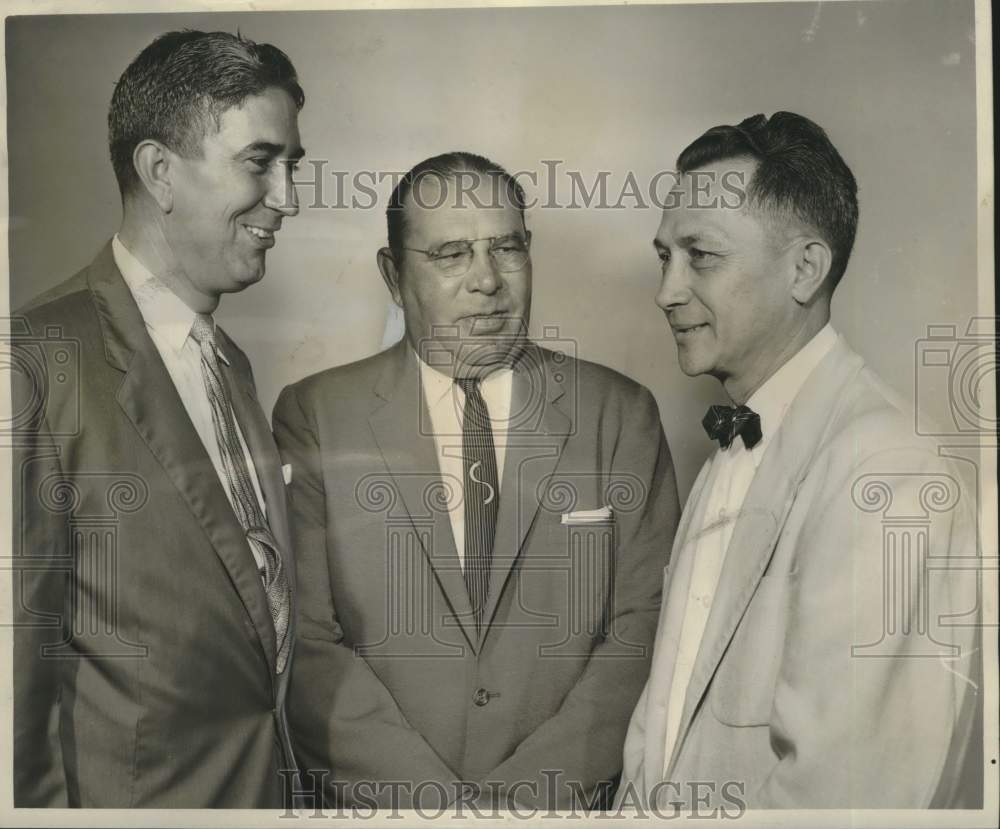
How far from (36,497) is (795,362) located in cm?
148

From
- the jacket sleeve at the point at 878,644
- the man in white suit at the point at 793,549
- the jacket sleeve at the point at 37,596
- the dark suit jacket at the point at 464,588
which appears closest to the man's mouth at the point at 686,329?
the man in white suit at the point at 793,549

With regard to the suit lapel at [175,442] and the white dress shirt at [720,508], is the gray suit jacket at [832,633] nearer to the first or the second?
the white dress shirt at [720,508]

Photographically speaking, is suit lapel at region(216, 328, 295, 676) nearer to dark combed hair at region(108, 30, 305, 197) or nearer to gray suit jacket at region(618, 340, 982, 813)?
dark combed hair at region(108, 30, 305, 197)

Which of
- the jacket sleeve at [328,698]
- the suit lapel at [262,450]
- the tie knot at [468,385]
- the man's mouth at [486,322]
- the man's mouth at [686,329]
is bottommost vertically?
the jacket sleeve at [328,698]

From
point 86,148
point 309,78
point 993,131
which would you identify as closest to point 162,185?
point 86,148

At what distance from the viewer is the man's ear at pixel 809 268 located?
2.15 metres

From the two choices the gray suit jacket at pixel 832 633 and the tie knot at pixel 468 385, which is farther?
the tie knot at pixel 468 385

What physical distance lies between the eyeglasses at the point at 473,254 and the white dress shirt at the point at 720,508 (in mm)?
518

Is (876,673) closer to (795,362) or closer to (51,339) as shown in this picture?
(795,362)

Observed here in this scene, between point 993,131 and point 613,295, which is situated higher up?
point 993,131

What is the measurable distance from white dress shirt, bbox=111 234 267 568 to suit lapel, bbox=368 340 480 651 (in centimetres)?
26

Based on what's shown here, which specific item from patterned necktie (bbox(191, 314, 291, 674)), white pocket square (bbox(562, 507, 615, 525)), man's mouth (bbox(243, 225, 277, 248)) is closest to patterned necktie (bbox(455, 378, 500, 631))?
white pocket square (bbox(562, 507, 615, 525))

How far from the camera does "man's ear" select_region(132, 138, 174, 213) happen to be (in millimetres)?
2191

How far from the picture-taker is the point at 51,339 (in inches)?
87.9
